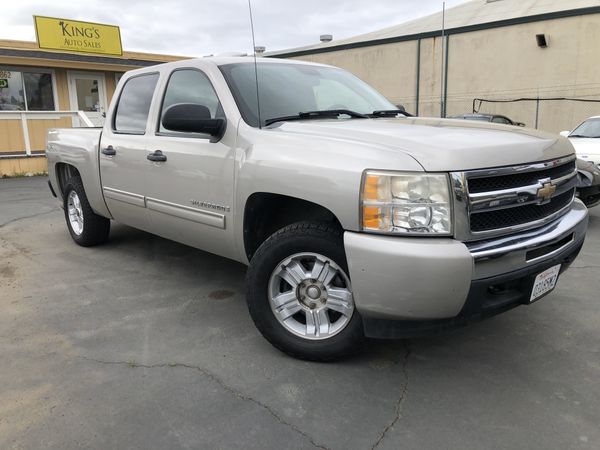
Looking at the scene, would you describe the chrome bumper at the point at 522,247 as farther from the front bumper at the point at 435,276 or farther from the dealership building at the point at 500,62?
the dealership building at the point at 500,62

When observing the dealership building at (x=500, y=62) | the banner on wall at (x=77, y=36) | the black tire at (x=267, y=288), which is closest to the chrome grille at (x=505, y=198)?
the black tire at (x=267, y=288)

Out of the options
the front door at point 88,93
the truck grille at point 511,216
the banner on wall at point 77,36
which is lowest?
the truck grille at point 511,216

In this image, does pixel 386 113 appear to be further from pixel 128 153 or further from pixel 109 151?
pixel 109 151

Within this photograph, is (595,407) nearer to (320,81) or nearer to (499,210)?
(499,210)

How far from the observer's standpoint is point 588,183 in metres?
6.40

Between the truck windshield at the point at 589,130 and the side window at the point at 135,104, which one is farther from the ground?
the side window at the point at 135,104

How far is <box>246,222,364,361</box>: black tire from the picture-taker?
9.42 feet

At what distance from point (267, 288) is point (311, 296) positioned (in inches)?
Answer: 11.1

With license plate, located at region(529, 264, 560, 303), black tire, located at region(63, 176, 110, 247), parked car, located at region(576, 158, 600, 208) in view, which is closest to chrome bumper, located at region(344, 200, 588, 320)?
license plate, located at region(529, 264, 560, 303)

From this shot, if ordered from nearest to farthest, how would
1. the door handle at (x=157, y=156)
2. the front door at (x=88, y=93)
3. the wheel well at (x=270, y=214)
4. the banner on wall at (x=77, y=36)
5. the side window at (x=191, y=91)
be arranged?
1. the wheel well at (x=270, y=214)
2. the side window at (x=191, y=91)
3. the door handle at (x=157, y=156)
4. the banner on wall at (x=77, y=36)
5. the front door at (x=88, y=93)

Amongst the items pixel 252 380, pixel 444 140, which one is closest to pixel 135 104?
pixel 252 380

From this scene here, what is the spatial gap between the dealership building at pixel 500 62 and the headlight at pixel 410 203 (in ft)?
60.9

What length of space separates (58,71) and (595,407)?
700 inches

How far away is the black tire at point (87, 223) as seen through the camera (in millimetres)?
5549
